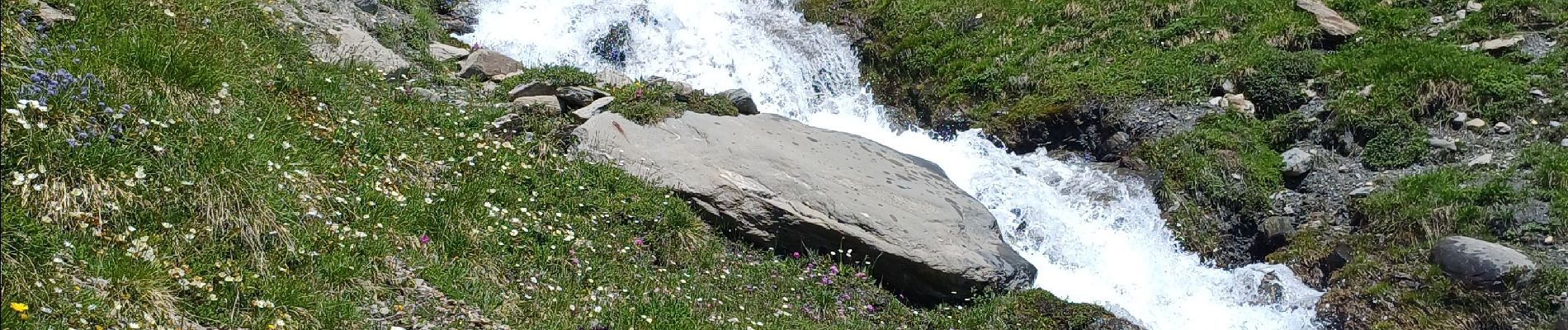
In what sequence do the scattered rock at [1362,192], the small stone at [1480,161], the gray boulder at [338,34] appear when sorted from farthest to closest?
the scattered rock at [1362,192] → the small stone at [1480,161] → the gray boulder at [338,34]

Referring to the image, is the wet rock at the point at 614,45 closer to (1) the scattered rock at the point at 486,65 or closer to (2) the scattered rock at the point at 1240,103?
(1) the scattered rock at the point at 486,65

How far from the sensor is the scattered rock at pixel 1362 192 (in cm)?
1158

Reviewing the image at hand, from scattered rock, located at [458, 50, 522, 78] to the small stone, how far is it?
10.3 m

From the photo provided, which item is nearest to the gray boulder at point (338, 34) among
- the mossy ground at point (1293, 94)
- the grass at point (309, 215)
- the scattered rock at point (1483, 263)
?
the grass at point (309, 215)

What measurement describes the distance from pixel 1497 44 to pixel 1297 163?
338 cm

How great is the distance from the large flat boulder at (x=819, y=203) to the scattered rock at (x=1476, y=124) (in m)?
5.54

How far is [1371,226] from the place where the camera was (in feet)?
36.5

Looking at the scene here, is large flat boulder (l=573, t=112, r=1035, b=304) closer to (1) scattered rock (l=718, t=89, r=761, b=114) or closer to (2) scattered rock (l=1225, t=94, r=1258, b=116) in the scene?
(1) scattered rock (l=718, t=89, r=761, b=114)

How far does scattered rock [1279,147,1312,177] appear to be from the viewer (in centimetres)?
1226

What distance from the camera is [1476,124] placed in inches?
472

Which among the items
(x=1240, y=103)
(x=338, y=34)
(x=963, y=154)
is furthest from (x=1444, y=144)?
(x=338, y=34)

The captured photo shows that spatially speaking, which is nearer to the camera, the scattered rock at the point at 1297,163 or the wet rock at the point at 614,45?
the scattered rock at the point at 1297,163

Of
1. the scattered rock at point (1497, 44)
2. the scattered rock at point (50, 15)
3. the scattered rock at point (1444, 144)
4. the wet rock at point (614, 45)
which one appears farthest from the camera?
the wet rock at point (614, 45)

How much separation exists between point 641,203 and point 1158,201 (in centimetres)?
635
